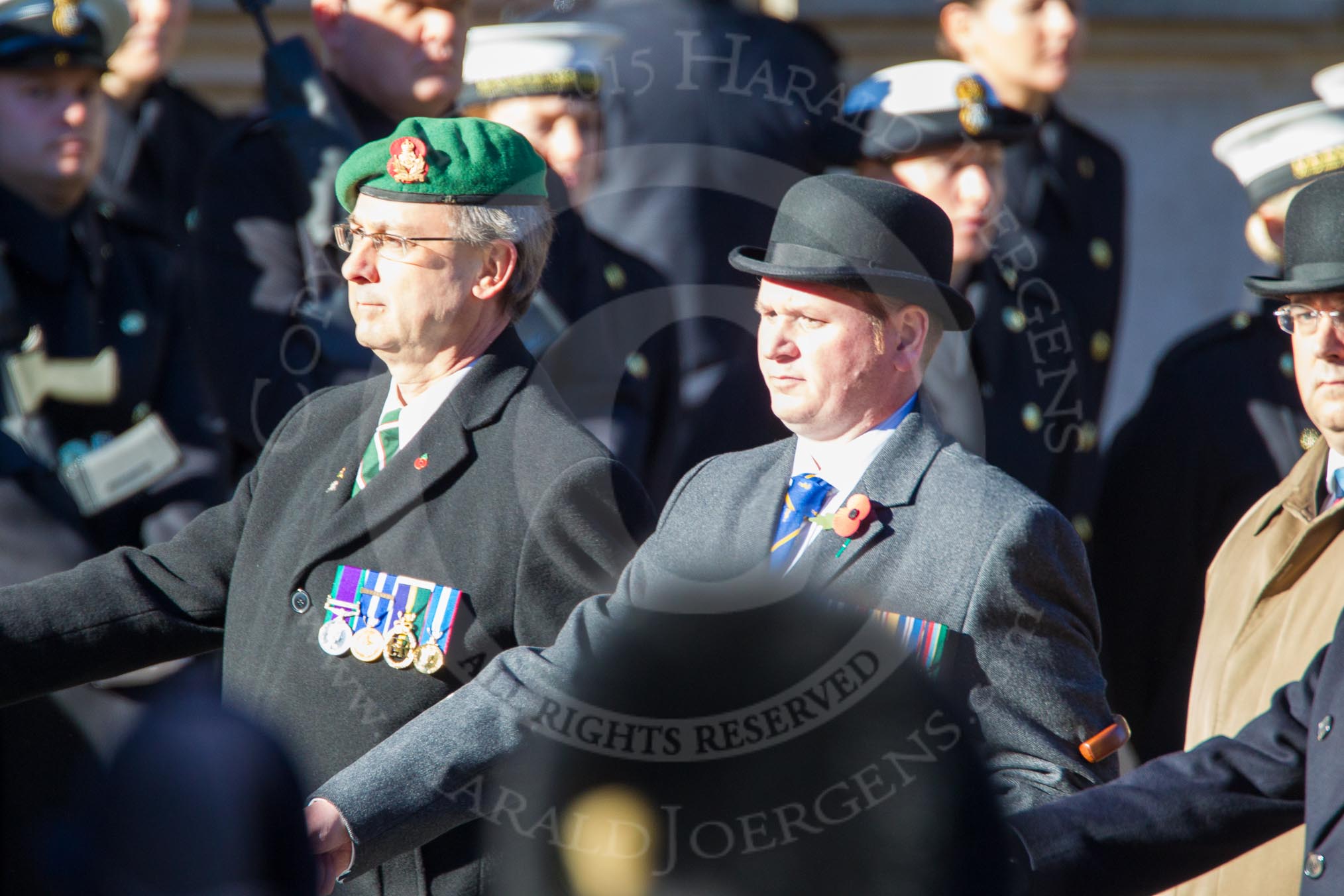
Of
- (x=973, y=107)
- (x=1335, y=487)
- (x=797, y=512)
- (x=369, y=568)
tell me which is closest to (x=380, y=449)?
(x=369, y=568)

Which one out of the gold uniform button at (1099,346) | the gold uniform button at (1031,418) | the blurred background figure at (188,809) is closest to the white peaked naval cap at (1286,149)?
the gold uniform button at (1099,346)

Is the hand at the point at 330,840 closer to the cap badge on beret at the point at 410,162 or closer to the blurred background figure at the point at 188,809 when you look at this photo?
the cap badge on beret at the point at 410,162

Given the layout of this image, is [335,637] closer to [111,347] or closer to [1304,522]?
[1304,522]

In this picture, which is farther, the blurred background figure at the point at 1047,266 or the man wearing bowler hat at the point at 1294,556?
the blurred background figure at the point at 1047,266

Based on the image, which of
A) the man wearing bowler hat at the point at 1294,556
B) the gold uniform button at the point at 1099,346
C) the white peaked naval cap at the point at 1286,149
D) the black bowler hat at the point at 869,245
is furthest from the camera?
the gold uniform button at the point at 1099,346

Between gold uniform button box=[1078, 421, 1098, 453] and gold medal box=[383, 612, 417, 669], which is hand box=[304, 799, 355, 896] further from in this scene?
gold uniform button box=[1078, 421, 1098, 453]

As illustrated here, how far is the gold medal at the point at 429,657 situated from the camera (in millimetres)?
2803

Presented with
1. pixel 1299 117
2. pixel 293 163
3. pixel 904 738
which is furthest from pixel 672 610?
pixel 1299 117

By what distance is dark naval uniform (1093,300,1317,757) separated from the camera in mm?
4625

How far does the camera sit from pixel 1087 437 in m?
4.62

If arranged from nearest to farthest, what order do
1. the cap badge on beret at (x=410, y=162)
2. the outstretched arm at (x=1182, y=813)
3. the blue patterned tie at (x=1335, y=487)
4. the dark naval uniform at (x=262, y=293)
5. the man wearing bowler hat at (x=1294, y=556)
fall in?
the outstretched arm at (x=1182, y=813), the cap badge on beret at (x=410, y=162), the man wearing bowler hat at (x=1294, y=556), the blue patterned tie at (x=1335, y=487), the dark naval uniform at (x=262, y=293)

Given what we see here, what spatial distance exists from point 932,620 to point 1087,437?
209 centimetres

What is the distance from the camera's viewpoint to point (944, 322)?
9.59ft

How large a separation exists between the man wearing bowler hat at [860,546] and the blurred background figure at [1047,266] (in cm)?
147
